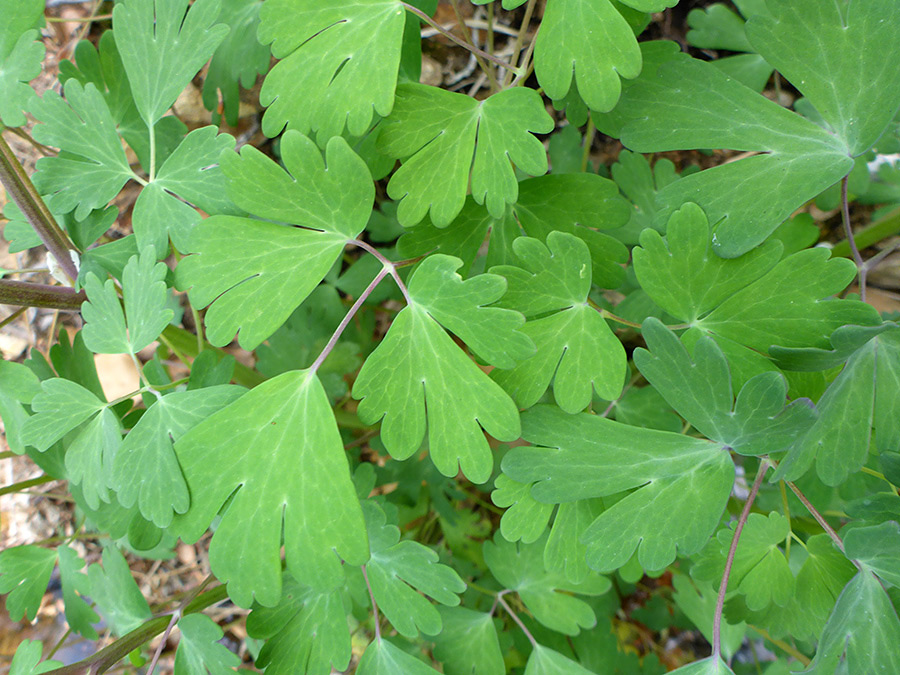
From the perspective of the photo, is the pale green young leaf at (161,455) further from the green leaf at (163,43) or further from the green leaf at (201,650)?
the green leaf at (163,43)

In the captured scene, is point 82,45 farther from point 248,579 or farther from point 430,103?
point 248,579

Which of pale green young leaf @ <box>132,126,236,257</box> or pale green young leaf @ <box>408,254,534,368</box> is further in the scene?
pale green young leaf @ <box>132,126,236,257</box>

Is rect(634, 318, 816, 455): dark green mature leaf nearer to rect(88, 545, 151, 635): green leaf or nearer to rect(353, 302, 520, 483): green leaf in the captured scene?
rect(353, 302, 520, 483): green leaf

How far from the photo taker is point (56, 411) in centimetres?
106

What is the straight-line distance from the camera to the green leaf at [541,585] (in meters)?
1.39

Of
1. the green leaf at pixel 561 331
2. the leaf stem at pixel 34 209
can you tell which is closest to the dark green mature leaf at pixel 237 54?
the leaf stem at pixel 34 209

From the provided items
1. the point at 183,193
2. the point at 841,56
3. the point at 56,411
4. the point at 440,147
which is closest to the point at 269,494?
the point at 56,411

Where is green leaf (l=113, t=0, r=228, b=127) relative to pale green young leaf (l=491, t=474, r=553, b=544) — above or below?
above

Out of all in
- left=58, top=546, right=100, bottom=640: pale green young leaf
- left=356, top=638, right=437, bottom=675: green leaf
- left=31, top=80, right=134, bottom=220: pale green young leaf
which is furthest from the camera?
left=58, top=546, right=100, bottom=640: pale green young leaf

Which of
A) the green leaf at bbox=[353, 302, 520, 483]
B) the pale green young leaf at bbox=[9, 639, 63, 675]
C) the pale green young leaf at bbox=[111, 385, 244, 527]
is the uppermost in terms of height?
the green leaf at bbox=[353, 302, 520, 483]

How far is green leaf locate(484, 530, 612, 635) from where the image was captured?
1.39 metres

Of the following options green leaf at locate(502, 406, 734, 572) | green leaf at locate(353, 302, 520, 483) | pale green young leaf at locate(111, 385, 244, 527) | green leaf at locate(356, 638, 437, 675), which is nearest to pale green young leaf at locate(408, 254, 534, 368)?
green leaf at locate(353, 302, 520, 483)

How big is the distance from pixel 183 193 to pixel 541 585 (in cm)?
120

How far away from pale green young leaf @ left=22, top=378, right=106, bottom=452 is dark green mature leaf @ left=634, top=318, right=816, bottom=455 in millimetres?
984
